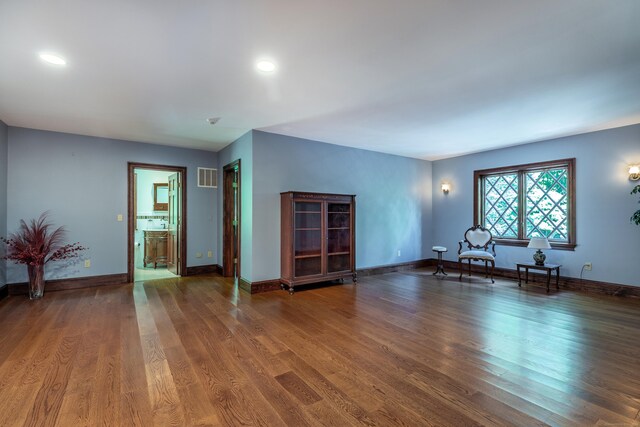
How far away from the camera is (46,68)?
8.42ft

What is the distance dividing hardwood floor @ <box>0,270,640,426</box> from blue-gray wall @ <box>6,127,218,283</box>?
99cm

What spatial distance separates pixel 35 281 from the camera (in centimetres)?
408

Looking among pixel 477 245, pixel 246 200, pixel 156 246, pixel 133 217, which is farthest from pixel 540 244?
pixel 156 246

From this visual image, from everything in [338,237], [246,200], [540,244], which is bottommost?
[540,244]

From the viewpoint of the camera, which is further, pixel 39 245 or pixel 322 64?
pixel 39 245

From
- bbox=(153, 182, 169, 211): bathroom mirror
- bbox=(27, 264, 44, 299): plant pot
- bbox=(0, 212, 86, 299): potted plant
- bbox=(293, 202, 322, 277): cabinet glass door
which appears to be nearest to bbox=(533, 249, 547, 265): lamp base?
bbox=(293, 202, 322, 277): cabinet glass door

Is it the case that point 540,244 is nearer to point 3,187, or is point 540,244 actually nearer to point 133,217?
point 133,217

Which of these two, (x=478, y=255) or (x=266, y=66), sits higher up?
(x=266, y=66)

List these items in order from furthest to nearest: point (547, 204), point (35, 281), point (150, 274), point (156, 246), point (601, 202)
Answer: point (156, 246) < point (150, 274) < point (547, 204) < point (601, 202) < point (35, 281)

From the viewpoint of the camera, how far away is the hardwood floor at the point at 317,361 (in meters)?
1.75

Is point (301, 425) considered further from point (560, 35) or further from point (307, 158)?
point (307, 158)

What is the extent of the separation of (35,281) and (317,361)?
4269mm

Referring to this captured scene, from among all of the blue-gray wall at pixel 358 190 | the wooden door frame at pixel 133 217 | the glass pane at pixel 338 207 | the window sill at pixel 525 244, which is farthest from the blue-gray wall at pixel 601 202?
the wooden door frame at pixel 133 217

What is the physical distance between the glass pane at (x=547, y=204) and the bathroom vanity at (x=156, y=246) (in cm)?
725
